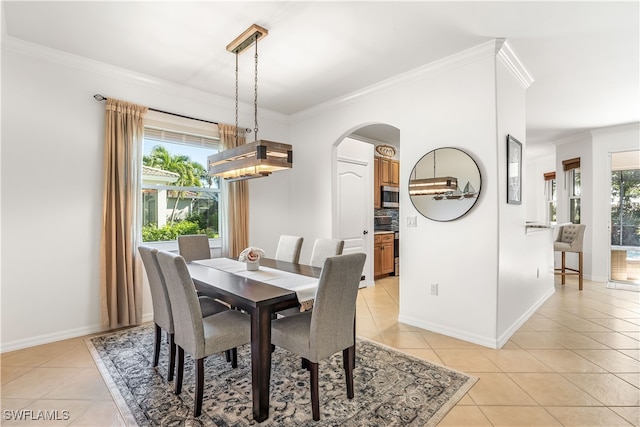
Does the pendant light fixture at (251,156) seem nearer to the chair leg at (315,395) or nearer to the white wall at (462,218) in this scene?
the chair leg at (315,395)

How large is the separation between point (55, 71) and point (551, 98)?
18.7 ft

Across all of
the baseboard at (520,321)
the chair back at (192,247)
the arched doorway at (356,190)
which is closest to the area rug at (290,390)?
the baseboard at (520,321)

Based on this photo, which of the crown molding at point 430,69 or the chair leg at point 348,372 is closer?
the chair leg at point 348,372

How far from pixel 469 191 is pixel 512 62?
1.34 metres

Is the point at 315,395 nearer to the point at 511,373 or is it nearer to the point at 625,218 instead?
the point at 511,373

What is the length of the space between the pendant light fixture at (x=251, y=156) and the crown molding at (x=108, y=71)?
124 cm

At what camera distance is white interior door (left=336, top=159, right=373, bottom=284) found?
15.9ft

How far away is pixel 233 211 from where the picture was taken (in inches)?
167

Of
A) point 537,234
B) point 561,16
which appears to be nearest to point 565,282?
point 537,234

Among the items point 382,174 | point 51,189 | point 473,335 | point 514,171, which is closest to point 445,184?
point 514,171

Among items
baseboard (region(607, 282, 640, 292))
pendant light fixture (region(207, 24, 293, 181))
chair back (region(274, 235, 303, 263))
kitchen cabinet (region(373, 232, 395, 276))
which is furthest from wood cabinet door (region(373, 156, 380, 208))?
baseboard (region(607, 282, 640, 292))

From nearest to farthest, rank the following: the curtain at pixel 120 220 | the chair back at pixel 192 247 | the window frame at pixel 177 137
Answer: the curtain at pixel 120 220 → the chair back at pixel 192 247 → the window frame at pixel 177 137

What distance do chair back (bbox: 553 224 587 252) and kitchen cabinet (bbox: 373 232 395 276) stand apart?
8.88ft

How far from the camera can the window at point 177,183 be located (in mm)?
3709
